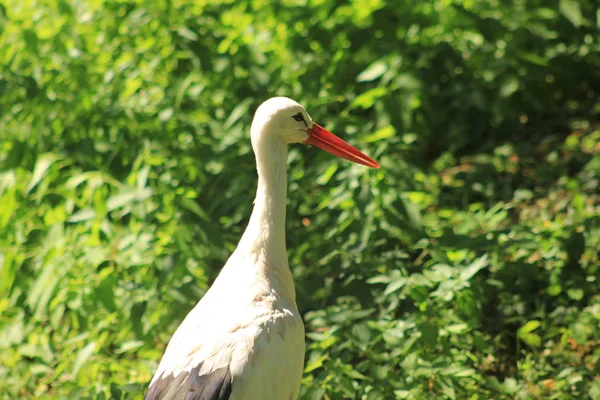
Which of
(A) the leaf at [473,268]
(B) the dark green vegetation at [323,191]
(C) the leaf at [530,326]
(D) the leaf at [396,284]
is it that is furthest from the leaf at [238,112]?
(C) the leaf at [530,326]

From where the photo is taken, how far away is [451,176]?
5.79 metres

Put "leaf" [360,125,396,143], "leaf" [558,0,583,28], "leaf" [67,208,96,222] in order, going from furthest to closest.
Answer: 1. "leaf" [558,0,583,28]
2. "leaf" [360,125,396,143]
3. "leaf" [67,208,96,222]

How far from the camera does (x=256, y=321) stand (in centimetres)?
315

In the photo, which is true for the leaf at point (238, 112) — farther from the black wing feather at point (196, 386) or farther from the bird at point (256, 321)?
the black wing feather at point (196, 386)

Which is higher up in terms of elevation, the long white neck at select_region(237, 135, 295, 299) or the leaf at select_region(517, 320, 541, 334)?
the long white neck at select_region(237, 135, 295, 299)

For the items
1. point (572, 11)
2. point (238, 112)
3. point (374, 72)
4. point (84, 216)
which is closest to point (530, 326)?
point (374, 72)

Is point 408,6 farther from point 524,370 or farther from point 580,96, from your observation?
point 524,370

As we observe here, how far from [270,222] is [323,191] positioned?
1520 mm

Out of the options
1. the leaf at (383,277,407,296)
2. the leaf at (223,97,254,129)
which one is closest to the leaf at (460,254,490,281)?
the leaf at (383,277,407,296)

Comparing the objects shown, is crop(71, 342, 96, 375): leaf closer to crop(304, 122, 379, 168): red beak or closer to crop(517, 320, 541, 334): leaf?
crop(304, 122, 379, 168): red beak

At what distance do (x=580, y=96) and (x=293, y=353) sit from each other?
3.97m

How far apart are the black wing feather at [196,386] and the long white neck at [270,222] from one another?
0.48m

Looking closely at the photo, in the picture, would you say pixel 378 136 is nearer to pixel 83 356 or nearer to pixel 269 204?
pixel 269 204

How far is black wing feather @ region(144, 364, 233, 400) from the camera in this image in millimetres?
2979
